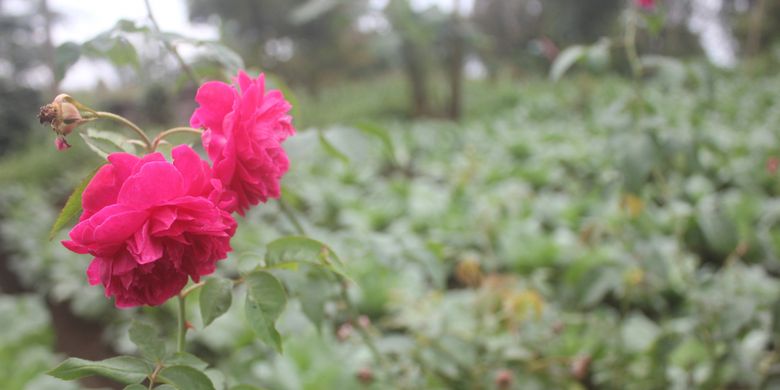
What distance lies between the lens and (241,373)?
Result: 1.51 meters

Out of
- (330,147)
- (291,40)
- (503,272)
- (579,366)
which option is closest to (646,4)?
(330,147)

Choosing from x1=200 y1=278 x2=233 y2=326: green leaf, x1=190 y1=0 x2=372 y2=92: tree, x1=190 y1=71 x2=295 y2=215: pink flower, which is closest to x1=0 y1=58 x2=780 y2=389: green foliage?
x1=200 y1=278 x2=233 y2=326: green leaf

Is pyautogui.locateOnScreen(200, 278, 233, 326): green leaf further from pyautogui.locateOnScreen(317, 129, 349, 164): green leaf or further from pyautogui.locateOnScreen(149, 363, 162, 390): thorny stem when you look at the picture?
pyautogui.locateOnScreen(317, 129, 349, 164): green leaf

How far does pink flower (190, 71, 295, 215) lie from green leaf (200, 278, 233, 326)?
0.08 metres

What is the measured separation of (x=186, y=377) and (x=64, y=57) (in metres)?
0.48

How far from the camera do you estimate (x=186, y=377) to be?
50 cm

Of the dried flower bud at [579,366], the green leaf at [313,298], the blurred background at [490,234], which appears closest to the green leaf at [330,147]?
the blurred background at [490,234]

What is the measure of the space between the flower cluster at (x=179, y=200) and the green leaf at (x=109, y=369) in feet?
0.21

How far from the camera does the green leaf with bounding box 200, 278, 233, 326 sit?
540 mm

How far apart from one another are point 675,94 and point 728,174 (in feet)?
10.9

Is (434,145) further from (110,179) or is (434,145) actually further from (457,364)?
(110,179)

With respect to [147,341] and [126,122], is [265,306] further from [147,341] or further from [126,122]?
[126,122]

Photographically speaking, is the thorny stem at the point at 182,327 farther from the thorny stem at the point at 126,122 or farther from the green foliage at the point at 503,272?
the thorny stem at the point at 126,122

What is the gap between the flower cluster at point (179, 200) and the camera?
42 centimetres
